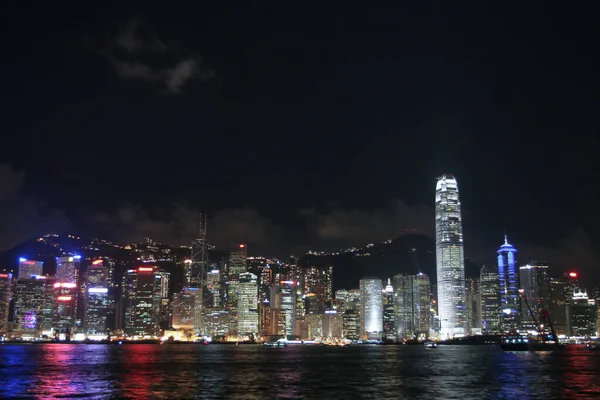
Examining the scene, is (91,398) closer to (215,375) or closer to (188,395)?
(188,395)

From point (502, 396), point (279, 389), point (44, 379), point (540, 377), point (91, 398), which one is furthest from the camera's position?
point (540, 377)

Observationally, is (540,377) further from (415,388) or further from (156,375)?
(156,375)

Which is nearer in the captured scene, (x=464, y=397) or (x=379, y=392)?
(x=464, y=397)

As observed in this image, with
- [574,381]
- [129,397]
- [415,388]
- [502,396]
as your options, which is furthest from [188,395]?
[574,381]

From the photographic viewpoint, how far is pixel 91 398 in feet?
198

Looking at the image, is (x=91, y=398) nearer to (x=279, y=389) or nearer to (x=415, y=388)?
(x=279, y=389)

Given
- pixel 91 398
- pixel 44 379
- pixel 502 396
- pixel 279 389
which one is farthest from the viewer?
pixel 44 379

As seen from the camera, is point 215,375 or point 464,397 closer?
point 464,397

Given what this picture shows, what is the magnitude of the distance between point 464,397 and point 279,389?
20.4 meters

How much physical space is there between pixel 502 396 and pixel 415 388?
36.6ft

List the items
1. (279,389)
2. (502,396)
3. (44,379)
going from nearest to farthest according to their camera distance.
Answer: (502,396)
(279,389)
(44,379)

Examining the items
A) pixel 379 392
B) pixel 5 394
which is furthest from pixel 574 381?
pixel 5 394

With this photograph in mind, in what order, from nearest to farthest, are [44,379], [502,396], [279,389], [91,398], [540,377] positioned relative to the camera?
[91,398]
[502,396]
[279,389]
[44,379]
[540,377]

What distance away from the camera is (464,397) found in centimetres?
6331
